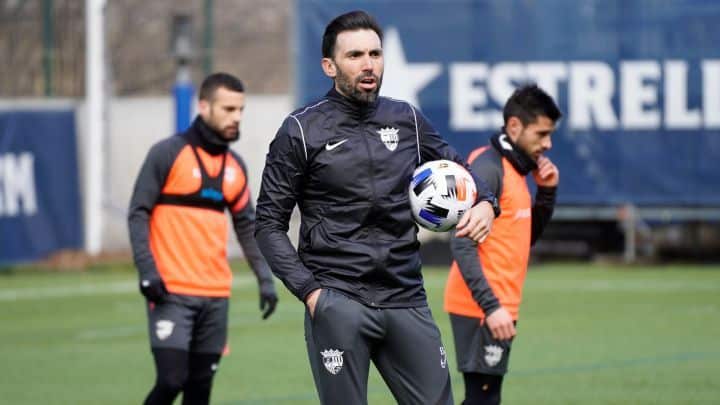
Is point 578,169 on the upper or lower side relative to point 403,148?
lower

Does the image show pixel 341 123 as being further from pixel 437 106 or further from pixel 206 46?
pixel 206 46

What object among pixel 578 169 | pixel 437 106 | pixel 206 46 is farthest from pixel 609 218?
pixel 206 46

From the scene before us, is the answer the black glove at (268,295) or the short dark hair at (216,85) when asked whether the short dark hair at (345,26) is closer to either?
the short dark hair at (216,85)

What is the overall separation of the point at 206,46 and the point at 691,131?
8589mm

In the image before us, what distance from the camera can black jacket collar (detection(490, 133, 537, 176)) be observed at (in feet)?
25.9

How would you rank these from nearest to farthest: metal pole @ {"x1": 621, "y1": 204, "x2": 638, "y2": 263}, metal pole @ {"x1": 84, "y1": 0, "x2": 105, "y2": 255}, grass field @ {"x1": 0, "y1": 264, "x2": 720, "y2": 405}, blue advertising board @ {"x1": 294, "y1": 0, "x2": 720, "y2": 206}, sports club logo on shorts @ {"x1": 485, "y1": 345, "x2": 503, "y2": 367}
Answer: sports club logo on shorts @ {"x1": 485, "y1": 345, "x2": 503, "y2": 367}
grass field @ {"x1": 0, "y1": 264, "x2": 720, "y2": 405}
blue advertising board @ {"x1": 294, "y1": 0, "x2": 720, "y2": 206}
metal pole @ {"x1": 621, "y1": 204, "x2": 638, "y2": 263}
metal pole @ {"x1": 84, "y1": 0, "x2": 105, "y2": 255}

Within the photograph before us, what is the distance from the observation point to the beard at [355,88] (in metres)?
6.02

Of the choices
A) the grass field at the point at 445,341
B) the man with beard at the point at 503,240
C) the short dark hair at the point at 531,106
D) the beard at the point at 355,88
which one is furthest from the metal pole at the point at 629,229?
the beard at the point at 355,88

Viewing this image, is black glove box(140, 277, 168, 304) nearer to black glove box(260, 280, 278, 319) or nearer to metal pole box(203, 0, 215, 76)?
black glove box(260, 280, 278, 319)

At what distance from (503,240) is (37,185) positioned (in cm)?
1663

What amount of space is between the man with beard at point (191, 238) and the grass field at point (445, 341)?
2290 mm

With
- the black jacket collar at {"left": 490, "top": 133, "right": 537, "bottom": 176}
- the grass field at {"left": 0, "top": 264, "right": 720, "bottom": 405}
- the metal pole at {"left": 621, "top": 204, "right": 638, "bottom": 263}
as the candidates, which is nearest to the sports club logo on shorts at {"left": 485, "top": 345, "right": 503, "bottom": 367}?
the black jacket collar at {"left": 490, "top": 133, "right": 537, "bottom": 176}

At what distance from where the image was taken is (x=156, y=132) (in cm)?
2656

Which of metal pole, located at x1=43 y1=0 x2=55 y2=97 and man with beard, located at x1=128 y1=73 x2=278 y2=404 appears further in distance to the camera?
metal pole, located at x1=43 y1=0 x2=55 y2=97
